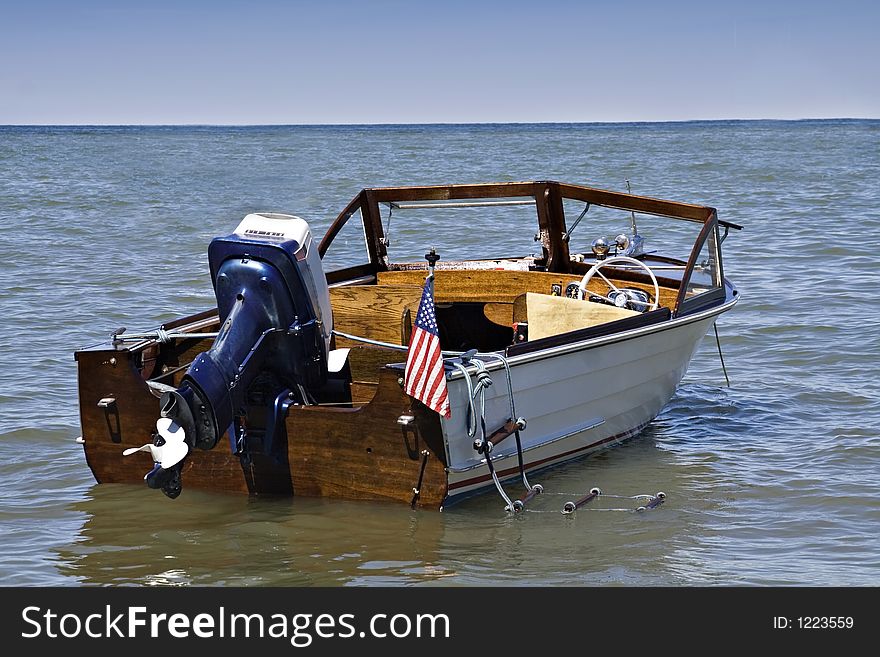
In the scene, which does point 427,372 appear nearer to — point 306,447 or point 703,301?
point 306,447

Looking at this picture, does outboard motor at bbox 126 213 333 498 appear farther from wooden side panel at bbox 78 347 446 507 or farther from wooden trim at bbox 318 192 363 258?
wooden trim at bbox 318 192 363 258

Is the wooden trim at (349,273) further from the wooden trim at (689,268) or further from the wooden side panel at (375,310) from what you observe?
the wooden trim at (689,268)

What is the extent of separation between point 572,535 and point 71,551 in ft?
9.23

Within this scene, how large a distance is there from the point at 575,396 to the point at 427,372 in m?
1.64

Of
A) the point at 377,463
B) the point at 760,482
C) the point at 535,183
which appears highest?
the point at 535,183

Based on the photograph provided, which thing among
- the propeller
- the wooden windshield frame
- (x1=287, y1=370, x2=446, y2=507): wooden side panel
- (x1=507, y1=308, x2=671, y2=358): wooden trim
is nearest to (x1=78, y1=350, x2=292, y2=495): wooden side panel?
(x1=287, y1=370, x2=446, y2=507): wooden side panel

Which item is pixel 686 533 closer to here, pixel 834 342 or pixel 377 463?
pixel 377 463

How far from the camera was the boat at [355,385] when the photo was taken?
6473 millimetres

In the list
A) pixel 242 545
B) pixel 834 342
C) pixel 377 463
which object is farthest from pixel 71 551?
pixel 834 342

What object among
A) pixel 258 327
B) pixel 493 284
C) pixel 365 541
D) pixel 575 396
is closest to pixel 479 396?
pixel 365 541

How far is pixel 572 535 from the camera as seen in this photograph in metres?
6.73

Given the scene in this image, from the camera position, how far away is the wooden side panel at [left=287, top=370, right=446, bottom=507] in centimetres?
652

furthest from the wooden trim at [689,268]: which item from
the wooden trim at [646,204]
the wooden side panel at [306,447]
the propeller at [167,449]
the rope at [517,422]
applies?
the propeller at [167,449]
